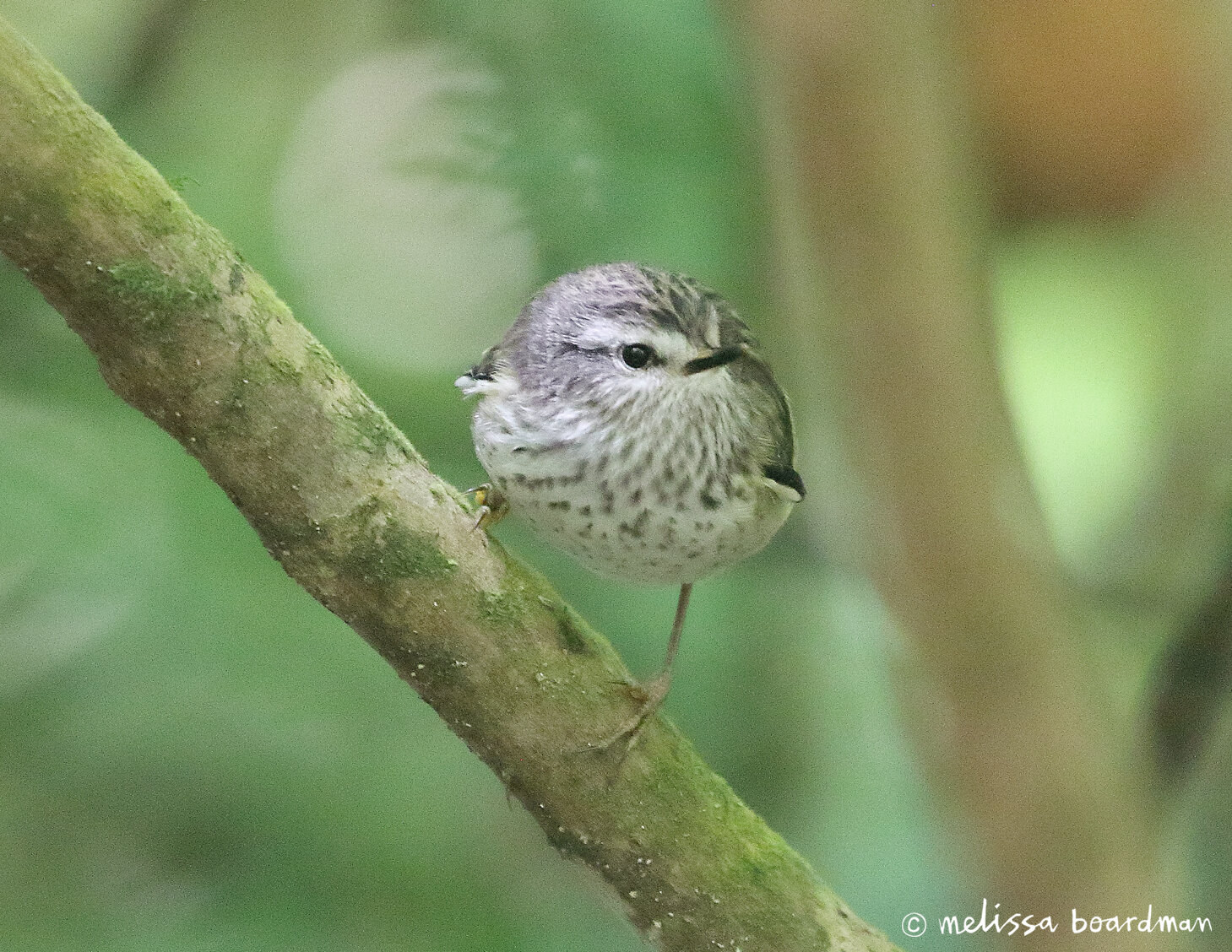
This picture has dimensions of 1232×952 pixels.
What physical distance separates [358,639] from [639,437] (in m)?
0.89

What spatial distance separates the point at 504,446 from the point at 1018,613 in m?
0.84

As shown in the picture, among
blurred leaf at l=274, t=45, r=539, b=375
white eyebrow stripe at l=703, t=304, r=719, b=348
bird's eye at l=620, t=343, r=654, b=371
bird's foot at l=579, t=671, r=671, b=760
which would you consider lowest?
bird's foot at l=579, t=671, r=671, b=760

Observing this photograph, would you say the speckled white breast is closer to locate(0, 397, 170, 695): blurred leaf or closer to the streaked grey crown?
the streaked grey crown

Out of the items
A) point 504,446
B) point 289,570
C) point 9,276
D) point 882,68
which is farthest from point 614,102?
point 289,570

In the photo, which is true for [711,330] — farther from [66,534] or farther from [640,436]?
[66,534]

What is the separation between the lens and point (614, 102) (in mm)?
2123

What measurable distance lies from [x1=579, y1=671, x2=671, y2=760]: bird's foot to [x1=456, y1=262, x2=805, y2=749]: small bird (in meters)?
0.06

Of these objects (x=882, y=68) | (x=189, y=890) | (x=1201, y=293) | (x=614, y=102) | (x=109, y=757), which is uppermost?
(x=1201, y=293)

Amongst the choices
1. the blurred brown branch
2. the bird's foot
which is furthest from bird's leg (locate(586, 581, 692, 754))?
the blurred brown branch

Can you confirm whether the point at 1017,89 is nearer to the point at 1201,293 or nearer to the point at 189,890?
the point at 1201,293

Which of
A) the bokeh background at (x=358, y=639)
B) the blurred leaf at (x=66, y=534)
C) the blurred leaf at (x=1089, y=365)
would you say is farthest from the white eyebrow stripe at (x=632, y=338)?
the blurred leaf at (x=1089, y=365)

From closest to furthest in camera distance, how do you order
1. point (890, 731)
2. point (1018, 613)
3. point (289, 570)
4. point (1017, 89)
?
point (289, 570) < point (1018, 613) < point (890, 731) < point (1017, 89)

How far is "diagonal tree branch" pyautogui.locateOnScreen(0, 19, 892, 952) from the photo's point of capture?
3.15 ft

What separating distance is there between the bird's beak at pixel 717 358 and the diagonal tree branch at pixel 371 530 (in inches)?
13.9
